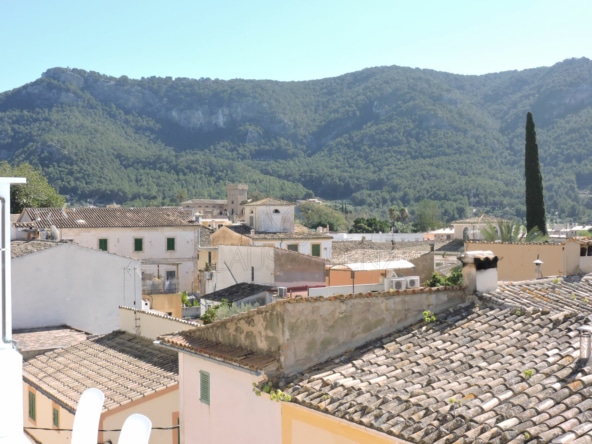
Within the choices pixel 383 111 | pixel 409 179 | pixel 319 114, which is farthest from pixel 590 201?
pixel 319 114

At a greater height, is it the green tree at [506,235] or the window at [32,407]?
the green tree at [506,235]

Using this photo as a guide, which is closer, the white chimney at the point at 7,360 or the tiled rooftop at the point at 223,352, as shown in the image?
the white chimney at the point at 7,360

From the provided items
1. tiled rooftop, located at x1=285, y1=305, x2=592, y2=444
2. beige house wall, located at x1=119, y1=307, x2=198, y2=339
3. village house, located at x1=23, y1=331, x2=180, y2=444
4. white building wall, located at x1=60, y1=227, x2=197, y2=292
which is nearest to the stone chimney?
tiled rooftop, located at x1=285, y1=305, x2=592, y2=444

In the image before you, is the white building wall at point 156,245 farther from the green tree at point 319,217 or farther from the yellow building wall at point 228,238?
the green tree at point 319,217

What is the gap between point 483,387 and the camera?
693 cm

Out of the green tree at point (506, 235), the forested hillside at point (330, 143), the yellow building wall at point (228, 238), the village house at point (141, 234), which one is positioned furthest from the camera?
the forested hillside at point (330, 143)

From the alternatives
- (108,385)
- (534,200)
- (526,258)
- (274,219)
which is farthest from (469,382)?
(274,219)

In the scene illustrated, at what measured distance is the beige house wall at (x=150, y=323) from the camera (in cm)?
1486

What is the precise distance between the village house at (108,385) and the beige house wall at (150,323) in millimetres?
198

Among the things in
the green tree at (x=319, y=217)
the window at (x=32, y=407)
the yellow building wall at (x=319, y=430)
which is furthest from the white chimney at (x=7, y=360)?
the green tree at (x=319, y=217)

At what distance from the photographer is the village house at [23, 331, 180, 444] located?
12336mm

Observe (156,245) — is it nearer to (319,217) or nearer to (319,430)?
(319,430)

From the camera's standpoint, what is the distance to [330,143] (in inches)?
7279

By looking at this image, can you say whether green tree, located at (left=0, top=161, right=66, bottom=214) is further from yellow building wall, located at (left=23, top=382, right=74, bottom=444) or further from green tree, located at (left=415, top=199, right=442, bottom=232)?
green tree, located at (left=415, top=199, right=442, bottom=232)
